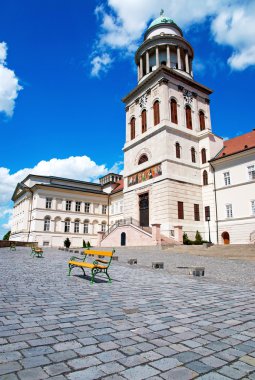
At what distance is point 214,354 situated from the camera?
10.4 ft

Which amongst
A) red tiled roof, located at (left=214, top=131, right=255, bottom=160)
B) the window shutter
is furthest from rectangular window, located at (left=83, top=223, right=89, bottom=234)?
red tiled roof, located at (left=214, top=131, right=255, bottom=160)

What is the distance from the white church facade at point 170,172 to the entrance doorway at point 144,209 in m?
0.13

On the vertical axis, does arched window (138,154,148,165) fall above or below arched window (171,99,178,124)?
below

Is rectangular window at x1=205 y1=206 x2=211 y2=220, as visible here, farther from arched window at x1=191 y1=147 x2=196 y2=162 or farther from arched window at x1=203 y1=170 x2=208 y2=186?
arched window at x1=191 y1=147 x2=196 y2=162

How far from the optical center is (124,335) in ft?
12.3

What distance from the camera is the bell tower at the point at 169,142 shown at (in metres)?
34.2

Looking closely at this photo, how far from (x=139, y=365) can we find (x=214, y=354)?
955 millimetres

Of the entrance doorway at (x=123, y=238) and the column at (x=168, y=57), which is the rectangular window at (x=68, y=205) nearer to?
the entrance doorway at (x=123, y=238)

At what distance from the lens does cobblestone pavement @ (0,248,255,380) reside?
2.71 metres

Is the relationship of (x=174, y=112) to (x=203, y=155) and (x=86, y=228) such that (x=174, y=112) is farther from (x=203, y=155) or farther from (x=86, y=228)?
(x=86, y=228)

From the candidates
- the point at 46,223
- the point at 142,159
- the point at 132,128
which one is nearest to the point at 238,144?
the point at 142,159

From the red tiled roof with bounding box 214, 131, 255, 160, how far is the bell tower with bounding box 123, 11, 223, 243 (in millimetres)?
1281

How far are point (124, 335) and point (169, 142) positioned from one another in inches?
1311

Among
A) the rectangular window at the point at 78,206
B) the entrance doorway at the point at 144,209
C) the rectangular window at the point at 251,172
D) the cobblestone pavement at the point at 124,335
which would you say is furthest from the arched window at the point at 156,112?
the cobblestone pavement at the point at 124,335
